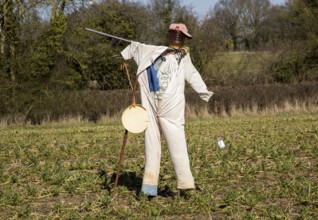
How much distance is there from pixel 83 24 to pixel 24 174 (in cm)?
2051

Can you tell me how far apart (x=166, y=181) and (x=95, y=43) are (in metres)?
22.9

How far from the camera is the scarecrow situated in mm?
6625

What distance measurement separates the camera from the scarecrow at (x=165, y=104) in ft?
21.7

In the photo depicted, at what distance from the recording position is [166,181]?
7949mm

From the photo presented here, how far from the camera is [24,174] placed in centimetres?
874

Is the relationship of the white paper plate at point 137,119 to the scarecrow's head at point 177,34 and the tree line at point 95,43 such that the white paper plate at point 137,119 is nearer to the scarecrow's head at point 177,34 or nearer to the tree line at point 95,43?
the scarecrow's head at point 177,34

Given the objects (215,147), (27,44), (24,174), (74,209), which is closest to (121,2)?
(27,44)

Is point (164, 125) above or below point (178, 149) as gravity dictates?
above

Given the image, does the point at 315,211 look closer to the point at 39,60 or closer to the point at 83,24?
the point at 39,60

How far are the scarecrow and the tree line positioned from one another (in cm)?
1724

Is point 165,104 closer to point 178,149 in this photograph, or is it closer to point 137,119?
point 137,119

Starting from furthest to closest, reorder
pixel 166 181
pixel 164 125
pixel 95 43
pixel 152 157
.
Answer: pixel 95 43 → pixel 166 181 → pixel 152 157 → pixel 164 125

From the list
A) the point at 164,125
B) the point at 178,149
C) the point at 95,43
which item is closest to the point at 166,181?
the point at 178,149

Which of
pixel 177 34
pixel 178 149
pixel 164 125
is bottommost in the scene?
pixel 178 149
